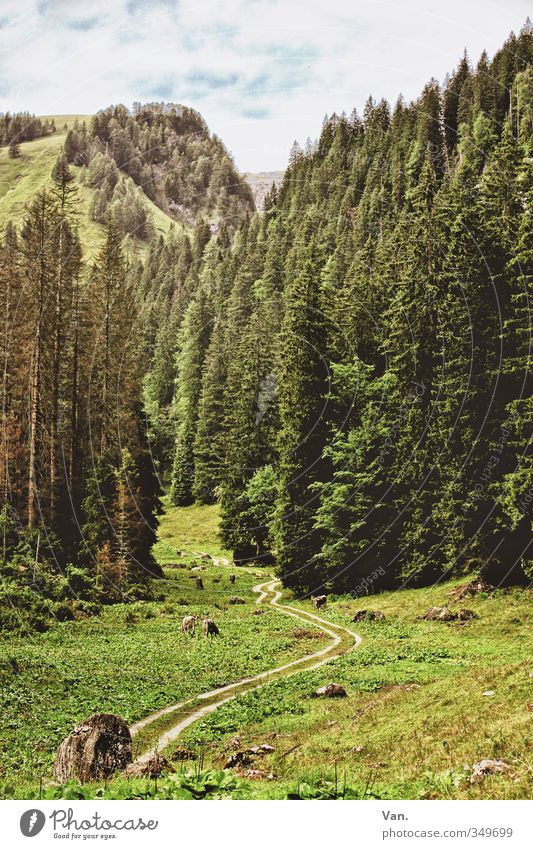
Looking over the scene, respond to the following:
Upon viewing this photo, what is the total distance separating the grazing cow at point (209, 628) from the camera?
20767 mm

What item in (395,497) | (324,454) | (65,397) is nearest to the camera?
(65,397)

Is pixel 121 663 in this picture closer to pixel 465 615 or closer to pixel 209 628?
pixel 209 628

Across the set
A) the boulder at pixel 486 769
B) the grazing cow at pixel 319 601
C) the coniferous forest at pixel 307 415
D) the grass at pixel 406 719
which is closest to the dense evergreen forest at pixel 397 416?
the coniferous forest at pixel 307 415

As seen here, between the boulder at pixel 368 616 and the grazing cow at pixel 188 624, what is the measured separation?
11.7 m

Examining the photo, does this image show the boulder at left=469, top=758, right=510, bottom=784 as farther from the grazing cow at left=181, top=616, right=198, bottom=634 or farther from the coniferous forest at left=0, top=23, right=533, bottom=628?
the coniferous forest at left=0, top=23, right=533, bottom=628

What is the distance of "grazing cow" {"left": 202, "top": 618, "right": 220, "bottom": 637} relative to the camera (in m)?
20.8

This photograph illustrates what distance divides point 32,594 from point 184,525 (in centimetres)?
3015

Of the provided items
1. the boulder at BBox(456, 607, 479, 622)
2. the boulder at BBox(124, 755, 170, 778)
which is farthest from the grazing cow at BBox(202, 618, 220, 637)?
the boulder at BBox(456, 607, 479, 622)

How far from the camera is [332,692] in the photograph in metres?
18.6

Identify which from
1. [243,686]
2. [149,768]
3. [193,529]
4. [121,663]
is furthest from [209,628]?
[193,529]

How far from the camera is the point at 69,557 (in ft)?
86.7

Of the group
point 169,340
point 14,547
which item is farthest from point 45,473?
point 169,340

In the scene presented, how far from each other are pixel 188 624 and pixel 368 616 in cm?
1280

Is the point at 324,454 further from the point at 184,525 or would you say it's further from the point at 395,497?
the point at 184,525
